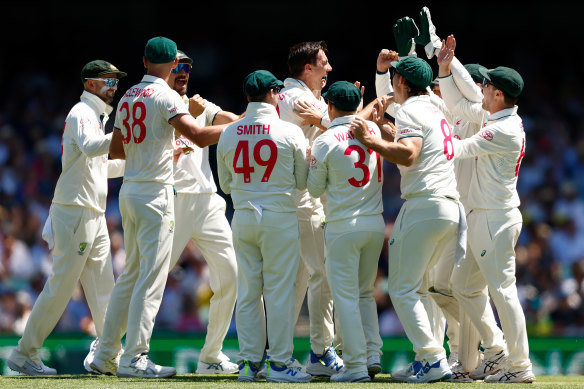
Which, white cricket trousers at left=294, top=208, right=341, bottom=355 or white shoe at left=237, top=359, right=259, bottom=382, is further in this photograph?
white cricket trousers at left=294, top=208, right=341, bottom=355

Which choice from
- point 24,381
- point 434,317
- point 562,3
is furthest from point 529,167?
point 24,381

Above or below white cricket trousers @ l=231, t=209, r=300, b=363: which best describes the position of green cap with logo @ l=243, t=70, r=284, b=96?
above

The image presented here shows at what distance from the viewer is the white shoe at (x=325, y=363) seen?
25.9 ft

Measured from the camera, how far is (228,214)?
50.7 feet

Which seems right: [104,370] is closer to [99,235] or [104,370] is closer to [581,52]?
[99,235]

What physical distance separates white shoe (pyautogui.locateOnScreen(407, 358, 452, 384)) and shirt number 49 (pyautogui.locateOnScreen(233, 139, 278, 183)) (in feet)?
6.28

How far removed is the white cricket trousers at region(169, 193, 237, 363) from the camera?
8.20m

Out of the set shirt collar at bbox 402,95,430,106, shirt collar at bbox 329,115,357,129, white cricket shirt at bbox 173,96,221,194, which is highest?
shirt collar at bbox 402,95,430,106

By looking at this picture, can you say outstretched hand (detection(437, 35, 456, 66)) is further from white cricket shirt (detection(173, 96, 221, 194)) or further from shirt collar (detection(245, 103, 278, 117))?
white cricket shirt (detection(173, 96, 221, 194))

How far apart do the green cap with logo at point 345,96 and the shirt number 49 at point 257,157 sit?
2.09 feet

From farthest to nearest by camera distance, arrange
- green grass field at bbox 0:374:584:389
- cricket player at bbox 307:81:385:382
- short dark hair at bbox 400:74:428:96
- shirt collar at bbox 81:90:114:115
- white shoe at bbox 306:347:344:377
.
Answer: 1. shirt collar at bbox 81:90:114:115
2. white shoe at bbox 306:347:344:377
3. short dark hair at bbox 400:74:428:96
4. cricket player at bbox 307:81:385:382
5. green grass field at bbox 0:374:584:389

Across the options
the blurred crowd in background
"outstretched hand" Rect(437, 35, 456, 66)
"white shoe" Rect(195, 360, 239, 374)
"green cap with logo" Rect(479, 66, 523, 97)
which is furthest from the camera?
the blurred crowd in background

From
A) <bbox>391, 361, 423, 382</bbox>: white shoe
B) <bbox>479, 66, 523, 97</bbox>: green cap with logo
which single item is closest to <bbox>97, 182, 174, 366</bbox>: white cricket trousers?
<bbox>391, 361, 423, 382</bbox>: white shoe

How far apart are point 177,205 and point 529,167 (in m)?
9.38
